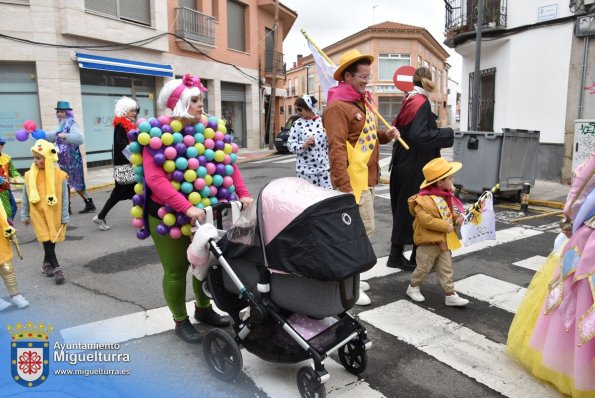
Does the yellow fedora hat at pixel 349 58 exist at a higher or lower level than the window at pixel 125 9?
lower

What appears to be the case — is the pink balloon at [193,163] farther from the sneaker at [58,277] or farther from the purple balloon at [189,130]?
the sneaker at [58,277]

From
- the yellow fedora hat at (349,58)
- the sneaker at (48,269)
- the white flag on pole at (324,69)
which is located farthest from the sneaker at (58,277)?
the yellow fedora hat at (349,58)

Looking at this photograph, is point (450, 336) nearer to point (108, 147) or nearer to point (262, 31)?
point (108, 147)

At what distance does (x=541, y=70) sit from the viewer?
39.3 ft

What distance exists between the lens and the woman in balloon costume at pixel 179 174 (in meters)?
3.11

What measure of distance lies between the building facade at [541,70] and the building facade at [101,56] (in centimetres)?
1061

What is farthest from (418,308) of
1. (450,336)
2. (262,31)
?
(262,31)

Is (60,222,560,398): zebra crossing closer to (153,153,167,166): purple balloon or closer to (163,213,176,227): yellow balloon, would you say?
(163,213,176,227): yellow balloon

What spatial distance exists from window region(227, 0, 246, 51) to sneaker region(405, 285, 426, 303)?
2070 centimetres

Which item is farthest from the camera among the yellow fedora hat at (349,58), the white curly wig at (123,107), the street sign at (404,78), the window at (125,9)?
the window at (125,9)

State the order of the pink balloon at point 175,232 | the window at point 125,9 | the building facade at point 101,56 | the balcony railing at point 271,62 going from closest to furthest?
the pink balloon at point 175,232 → the building facade at point 101,56 → the window at point 125,9 → the balcony railing at point 271,62

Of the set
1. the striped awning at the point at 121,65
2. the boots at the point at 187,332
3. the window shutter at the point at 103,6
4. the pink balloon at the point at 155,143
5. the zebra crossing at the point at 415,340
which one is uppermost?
the window shutter at the point at 103,6

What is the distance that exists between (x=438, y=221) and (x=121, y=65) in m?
14.0

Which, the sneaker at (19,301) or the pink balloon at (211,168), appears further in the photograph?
the sneaker at (19,301)
